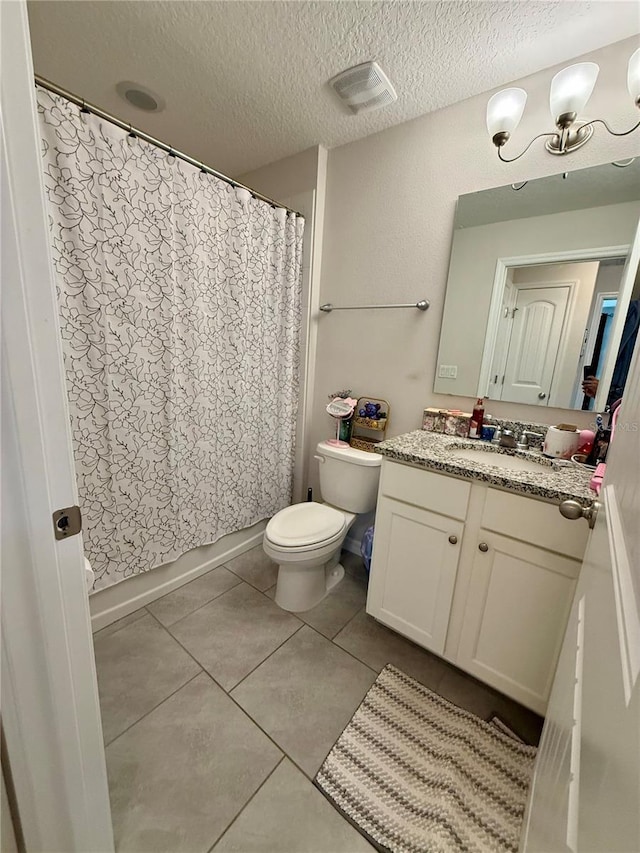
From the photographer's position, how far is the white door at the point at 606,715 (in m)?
0.26

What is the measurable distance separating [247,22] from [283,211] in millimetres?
695

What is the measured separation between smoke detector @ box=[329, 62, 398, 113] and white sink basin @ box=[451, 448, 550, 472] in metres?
1.53

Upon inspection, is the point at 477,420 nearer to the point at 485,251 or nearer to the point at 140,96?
the point at 485,251

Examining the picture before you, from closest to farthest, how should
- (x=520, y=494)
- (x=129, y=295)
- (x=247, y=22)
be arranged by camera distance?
1. (x=520, y=494)
2. (x=247, y=22)
3. (x=129, y=295)

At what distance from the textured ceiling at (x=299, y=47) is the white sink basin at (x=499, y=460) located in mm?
1471

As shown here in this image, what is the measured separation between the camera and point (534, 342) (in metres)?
1.38

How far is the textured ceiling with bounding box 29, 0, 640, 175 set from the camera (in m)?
1.09

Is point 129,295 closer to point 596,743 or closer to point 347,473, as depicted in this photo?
point 347,473

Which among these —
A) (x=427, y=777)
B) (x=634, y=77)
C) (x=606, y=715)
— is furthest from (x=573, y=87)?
(x=427, y=777)

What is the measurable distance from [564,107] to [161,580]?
248 cm

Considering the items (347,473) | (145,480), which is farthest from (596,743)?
(145,480)

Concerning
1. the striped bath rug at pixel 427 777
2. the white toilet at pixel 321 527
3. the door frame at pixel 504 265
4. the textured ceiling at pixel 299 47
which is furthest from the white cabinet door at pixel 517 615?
the textured ceiling at pixel 299 47

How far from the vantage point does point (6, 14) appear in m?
0.41

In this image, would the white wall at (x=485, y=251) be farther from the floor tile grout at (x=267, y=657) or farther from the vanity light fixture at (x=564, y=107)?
the floor tile grout at (x=267, y=657)
